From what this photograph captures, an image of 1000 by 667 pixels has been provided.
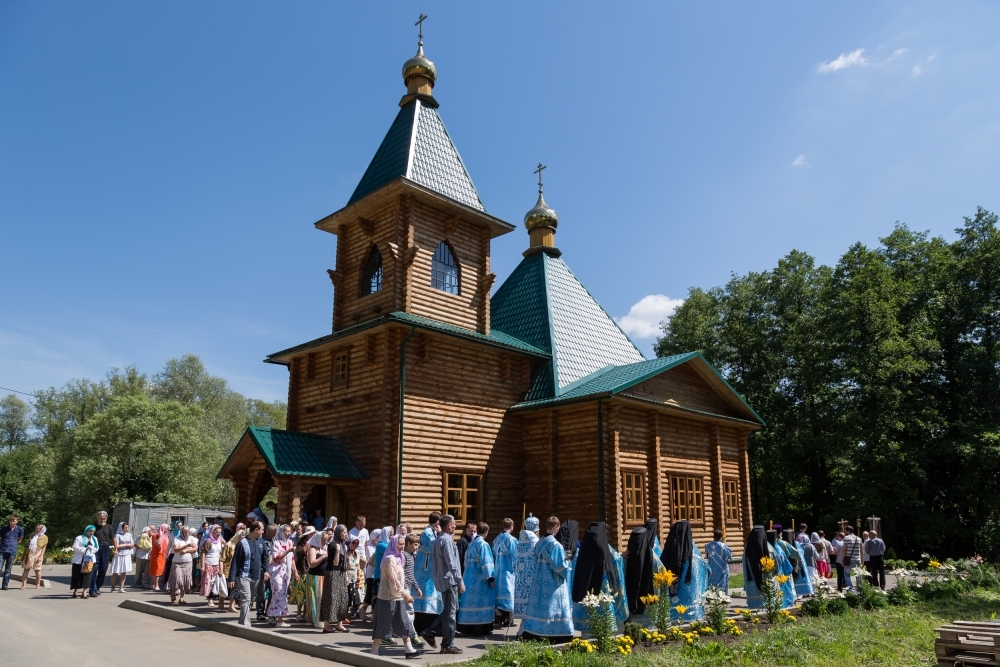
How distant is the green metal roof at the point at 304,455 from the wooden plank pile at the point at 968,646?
1152cm

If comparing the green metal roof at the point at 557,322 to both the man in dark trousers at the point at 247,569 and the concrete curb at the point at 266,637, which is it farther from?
the concrete curb at the point at 266,637

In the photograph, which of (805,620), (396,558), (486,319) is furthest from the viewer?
(486,319)

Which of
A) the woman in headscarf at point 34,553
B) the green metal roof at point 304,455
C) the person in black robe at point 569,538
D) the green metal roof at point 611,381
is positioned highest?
the green metal roof at point 611,381

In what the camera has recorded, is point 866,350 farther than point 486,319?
Yes

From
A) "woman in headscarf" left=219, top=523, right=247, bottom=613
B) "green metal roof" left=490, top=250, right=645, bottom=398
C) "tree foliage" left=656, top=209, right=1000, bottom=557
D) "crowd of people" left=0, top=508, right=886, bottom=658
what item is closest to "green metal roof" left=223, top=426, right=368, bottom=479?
"woman in headscarf" left=219, top=523, right=247, bottom=613

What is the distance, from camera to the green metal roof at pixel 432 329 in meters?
16.8

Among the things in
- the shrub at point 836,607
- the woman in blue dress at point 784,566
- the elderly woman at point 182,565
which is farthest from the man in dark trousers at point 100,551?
the shrub at point 836,607

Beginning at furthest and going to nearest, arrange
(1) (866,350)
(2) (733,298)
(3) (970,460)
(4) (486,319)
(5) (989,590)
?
(2) (733,298), (1) (866,350), (3) (970,460), (4) (486,319), (5) (989,590)

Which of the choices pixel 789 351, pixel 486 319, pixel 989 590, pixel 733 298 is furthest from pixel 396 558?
pixel 733 298

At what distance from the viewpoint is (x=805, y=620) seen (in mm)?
11188

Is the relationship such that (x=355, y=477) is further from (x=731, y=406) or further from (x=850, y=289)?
(x=850, y=289)

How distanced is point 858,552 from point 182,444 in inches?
1217

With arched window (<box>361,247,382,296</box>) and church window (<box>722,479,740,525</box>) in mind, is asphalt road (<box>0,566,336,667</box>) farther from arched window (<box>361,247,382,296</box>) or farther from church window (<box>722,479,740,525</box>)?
church window (<box>722,479,740,525</box>)

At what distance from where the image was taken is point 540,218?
25250 mm
